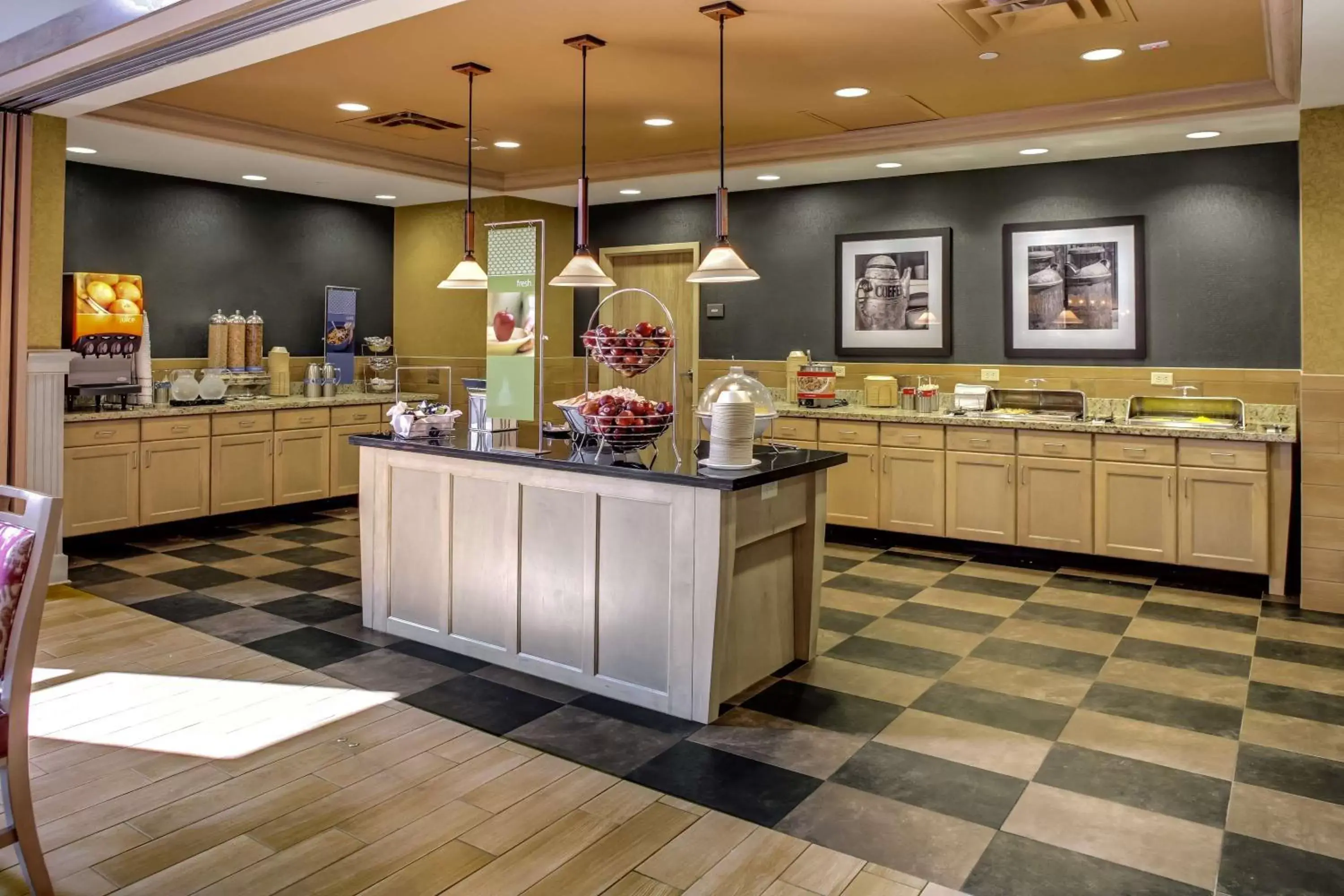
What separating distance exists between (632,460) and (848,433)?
2.99 m

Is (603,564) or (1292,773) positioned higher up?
(603,564)

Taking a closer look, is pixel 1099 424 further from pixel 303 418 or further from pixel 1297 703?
pixel 303 418

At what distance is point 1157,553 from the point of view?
5523 mm

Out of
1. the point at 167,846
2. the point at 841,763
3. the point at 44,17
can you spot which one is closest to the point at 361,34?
the point at 44,17

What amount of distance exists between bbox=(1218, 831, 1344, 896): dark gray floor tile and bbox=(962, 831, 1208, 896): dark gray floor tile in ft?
0.41

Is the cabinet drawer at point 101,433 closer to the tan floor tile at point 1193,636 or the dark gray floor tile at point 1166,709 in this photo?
the dark gray floor tile at point 1166,709

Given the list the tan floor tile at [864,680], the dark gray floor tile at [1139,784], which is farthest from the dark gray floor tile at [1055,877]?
the tan floor tile at [864,680]

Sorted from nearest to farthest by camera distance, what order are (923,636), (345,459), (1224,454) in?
(923,636)
(1224,454)
(345,459)

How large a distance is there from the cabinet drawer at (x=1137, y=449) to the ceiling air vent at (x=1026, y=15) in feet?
7.99

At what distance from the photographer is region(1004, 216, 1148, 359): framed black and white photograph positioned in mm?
5984

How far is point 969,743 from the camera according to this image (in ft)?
10.9

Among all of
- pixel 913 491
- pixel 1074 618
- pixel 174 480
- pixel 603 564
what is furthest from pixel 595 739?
pixel 174 480

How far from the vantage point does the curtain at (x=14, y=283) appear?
4961 mm

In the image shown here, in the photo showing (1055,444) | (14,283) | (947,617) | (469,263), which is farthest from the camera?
(1055,444)
